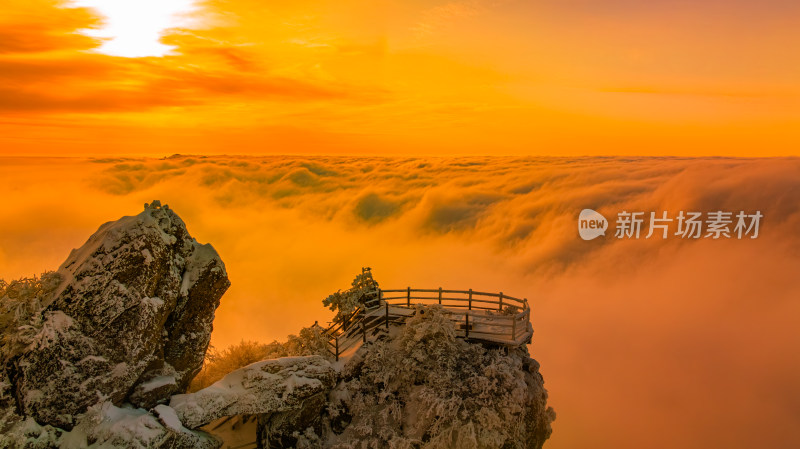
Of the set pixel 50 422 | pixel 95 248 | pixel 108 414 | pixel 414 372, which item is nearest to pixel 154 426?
pixel 108 414

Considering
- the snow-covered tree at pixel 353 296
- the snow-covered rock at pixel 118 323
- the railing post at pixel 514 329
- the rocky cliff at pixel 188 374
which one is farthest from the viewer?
the snow-covered tree at pixel 353 296

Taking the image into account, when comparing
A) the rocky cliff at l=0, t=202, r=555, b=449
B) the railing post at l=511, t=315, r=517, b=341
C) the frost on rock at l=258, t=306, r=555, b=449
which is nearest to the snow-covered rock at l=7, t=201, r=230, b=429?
the rocky cliff at l=0, t=202, r=555, b=449

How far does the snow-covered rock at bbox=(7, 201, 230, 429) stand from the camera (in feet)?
57.3

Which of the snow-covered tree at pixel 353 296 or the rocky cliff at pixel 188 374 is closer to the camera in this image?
the rocky cliff at pixel 188 374

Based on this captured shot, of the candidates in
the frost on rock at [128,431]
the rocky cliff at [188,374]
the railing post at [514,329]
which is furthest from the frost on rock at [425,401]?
the frost on rock at [128,431]

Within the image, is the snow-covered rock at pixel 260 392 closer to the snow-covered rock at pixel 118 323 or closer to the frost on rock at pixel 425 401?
the frost on rock at pixel 425 401

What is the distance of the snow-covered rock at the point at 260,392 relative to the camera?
19984 mm

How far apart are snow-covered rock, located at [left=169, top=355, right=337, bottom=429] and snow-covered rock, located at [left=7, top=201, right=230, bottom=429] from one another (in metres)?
1.28

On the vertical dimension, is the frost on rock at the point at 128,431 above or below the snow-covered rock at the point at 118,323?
below

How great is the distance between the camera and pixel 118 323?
1842 cm

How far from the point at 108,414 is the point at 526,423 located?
1551cm

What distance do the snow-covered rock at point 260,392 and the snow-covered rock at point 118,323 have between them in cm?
128

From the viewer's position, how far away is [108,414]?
18.2 metres

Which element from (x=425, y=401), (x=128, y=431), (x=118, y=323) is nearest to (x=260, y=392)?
(x=128, y=431)
